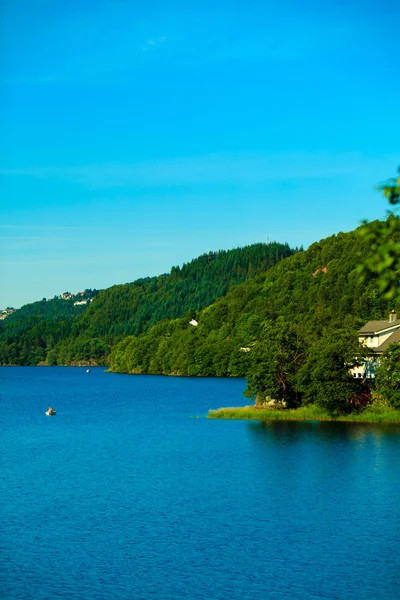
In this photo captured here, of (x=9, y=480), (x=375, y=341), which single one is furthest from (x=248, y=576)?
(x=375, y=341)

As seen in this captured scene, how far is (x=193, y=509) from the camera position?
175 ft

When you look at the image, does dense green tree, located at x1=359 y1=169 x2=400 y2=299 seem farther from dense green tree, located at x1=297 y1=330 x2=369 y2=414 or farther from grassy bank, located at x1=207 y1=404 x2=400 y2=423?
grassy bank, located at x1=207 y1=404 x2=400 y2=423

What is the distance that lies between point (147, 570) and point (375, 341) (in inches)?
3001

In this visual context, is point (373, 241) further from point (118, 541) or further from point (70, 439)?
point (70, 439)

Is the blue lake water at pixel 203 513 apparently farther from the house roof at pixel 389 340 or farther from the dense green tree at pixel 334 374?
the house roof at pixel 389 340

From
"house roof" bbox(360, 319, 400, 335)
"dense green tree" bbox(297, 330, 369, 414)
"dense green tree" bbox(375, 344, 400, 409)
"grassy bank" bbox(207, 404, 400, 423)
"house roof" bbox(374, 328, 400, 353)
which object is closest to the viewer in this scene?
"dense green tree" bbox(375, 344, 400, 409)

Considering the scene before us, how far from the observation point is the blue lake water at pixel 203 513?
39.6 metres

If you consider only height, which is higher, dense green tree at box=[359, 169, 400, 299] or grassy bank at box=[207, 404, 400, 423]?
dense green tree at box=[359, 169, 400, 299]

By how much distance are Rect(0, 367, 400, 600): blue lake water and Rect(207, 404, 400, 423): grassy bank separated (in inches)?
96.8

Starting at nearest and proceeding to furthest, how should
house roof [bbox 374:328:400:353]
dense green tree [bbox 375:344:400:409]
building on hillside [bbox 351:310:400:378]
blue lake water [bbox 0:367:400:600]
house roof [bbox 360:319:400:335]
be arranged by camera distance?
blue lake water [bbox 0:367:400:600] < dense green tree [bbox 375:344:400:409] < building on hillside [bbox 351:310:400:378] < house roof [bbox 374:328:400:353] < house roof [bbox 360:319:400:335]

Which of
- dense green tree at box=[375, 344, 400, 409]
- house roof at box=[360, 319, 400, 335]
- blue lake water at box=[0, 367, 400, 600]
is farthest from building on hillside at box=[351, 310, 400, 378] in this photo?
blue lake water at box=[0, 367, 400, 600]

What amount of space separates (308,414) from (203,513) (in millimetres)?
43800

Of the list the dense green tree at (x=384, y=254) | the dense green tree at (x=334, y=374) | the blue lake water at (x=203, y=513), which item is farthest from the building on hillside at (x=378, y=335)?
the dense green tree at (x=384, y=254)

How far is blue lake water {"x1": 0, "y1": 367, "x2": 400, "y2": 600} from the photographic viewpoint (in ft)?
130
